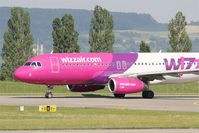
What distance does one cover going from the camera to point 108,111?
41.9 metres

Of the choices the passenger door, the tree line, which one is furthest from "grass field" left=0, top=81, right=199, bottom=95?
the tree line

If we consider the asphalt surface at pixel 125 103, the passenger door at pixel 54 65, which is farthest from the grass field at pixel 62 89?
the asphalt surface at pixel 125 103

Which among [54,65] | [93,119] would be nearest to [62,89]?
[54,65]

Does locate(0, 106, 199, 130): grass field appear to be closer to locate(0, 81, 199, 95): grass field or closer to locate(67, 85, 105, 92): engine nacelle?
locate(67, 85, 105, 92): engine nacelle

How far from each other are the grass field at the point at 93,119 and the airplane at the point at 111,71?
15300mm

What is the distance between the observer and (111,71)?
61.4m

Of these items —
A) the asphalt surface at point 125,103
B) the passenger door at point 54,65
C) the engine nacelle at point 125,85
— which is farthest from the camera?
the passenger door at point 54,65

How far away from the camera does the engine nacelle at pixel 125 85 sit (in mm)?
58250

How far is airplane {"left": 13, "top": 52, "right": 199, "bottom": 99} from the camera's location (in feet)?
193

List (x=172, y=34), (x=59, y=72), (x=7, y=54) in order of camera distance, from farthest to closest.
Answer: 1. (x=172, y=34)
2. (x=7, y=54)
3. (x=59, y=72)

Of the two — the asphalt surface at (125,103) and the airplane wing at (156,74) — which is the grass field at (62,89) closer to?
the airplane wing at (156,74)

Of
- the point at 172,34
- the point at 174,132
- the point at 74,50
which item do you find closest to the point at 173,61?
the point at 174,132

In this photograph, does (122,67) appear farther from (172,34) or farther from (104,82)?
(172,34)

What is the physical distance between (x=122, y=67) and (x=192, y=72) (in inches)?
237
